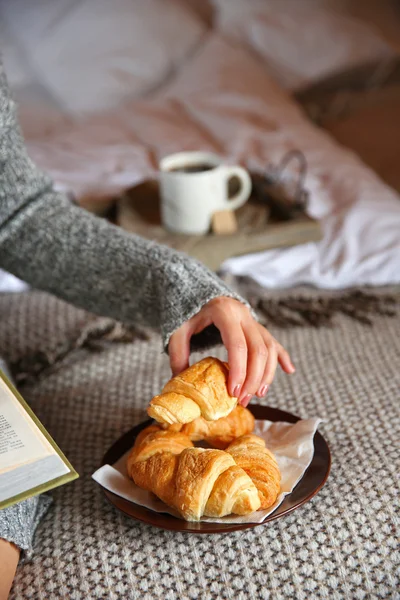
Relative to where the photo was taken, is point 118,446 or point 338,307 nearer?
point 118,446

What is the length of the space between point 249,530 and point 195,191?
66cm

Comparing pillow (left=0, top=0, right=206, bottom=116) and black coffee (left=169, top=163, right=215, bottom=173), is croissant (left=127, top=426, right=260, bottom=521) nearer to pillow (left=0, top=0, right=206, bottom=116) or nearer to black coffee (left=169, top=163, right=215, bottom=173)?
black coffee (left=169, top=163, right=215, bottom=173)

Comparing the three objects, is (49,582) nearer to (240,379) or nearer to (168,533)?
(168,533)

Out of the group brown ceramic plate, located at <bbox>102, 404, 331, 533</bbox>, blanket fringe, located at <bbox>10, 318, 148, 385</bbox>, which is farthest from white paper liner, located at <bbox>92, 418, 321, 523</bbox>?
blanket fringe, located at <bbox>10, 318, 148, 385</bbox>

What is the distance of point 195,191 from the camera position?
3.79 feet

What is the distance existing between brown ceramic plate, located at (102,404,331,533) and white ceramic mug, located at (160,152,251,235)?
0.54 metres

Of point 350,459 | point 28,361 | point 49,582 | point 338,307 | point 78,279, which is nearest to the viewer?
point 49,582

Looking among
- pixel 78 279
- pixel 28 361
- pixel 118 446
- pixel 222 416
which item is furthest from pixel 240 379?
pixel 28 361

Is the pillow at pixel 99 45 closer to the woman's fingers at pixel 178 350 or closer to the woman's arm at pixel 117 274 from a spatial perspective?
the woman's arm at pixel 117 274

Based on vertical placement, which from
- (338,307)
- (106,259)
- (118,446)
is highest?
(106,259)

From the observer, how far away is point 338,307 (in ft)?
3.57

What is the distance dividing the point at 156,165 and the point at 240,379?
1.00 metres

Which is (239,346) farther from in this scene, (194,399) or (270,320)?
(270,320)

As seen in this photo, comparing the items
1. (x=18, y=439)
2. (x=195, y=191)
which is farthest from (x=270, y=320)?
(x=18, y=439)
